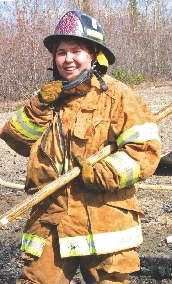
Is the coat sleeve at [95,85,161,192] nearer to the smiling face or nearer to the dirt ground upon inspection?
the smiling face

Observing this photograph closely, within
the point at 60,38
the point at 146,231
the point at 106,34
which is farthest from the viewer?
the point at 106,34

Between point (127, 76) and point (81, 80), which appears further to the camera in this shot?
point (127, 76)

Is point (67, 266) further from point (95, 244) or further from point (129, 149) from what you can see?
point (129, 149)

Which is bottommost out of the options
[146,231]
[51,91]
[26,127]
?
[146,231]

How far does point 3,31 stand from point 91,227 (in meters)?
17.3

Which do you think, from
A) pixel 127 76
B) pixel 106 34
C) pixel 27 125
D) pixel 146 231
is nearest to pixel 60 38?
pixel 27 125

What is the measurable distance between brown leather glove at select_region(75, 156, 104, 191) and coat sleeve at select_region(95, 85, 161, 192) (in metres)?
0.03

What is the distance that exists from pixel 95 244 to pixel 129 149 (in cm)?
55

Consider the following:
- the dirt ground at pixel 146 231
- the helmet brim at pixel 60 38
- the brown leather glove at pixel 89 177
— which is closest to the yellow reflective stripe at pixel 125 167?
the brown leather glove at pixel 89 177

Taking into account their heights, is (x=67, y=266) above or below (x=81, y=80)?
below

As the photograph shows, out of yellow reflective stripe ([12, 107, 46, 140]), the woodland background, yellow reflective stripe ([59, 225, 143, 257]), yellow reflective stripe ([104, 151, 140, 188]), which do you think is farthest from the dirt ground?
the woodland background

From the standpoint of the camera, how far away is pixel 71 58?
267cm

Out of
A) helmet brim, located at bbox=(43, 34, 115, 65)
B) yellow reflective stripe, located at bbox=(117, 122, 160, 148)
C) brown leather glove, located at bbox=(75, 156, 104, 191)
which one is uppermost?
helmet brim, located at bbox=(43, 34, 115, 65)

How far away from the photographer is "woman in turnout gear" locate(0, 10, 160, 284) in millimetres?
2551
